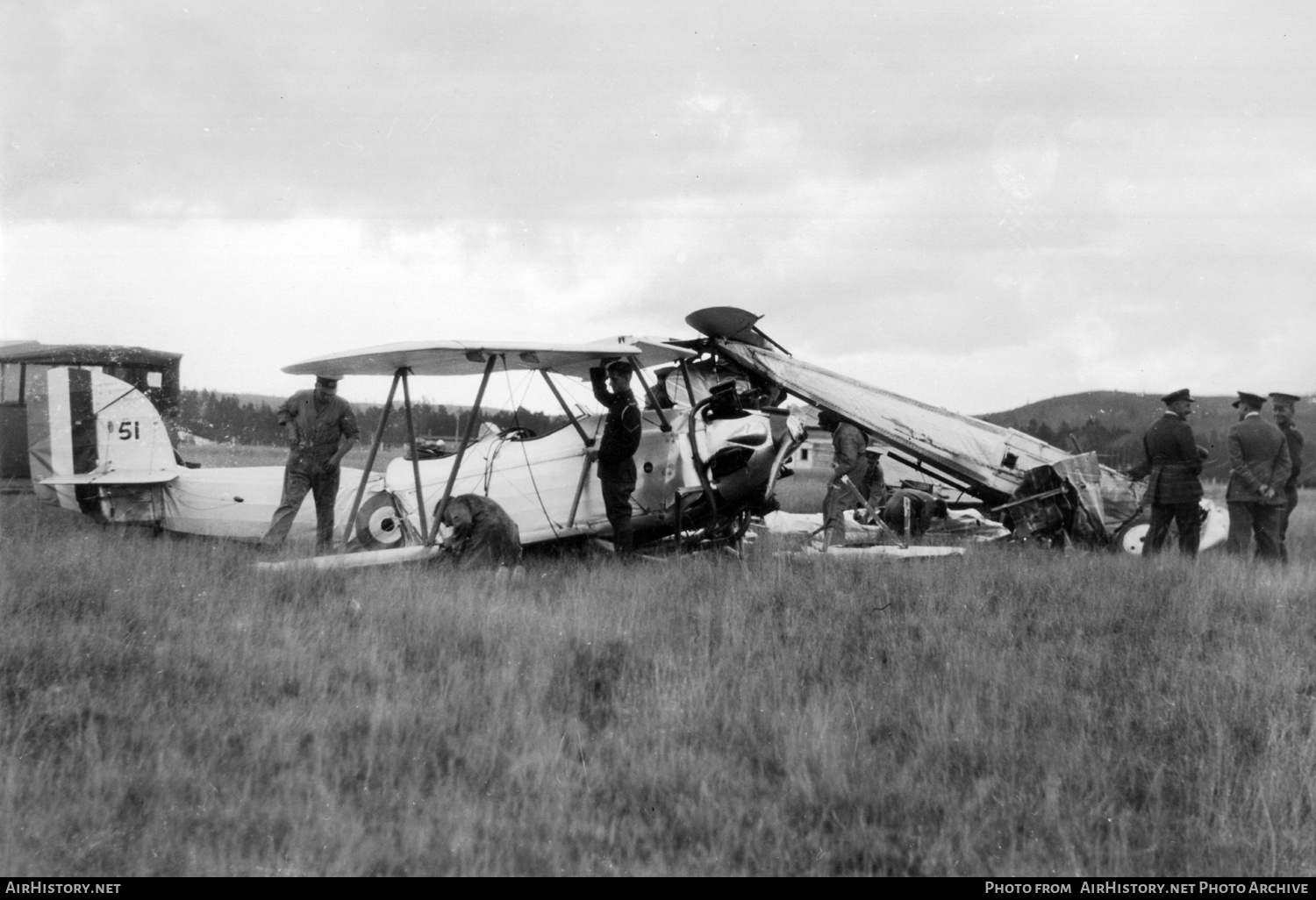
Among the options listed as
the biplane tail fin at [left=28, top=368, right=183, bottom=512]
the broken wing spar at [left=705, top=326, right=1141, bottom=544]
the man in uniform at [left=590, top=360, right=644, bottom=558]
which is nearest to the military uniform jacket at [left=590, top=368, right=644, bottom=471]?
the man in uniform at [left=590, top=360, right=644, bottom=558]

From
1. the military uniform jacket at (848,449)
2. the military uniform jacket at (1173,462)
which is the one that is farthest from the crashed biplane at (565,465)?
the military uniform jacket at (1173,462)

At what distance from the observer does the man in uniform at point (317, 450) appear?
8898 mm

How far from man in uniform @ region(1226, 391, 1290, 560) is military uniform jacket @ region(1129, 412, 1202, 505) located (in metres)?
0.44

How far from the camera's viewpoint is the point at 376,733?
12.7ft

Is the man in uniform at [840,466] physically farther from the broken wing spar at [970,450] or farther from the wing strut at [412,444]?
the wing strut at [412,444]

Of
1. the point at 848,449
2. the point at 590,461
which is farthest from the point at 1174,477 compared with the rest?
the point at 590,461

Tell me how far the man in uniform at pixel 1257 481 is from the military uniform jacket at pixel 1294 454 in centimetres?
69

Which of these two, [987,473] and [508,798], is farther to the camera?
[987,473]

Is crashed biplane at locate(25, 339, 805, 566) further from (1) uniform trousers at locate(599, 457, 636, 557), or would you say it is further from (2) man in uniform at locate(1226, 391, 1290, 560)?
(2) man in uniform at locate(1226, 391, 1290, 560)

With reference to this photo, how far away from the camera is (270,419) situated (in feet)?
102

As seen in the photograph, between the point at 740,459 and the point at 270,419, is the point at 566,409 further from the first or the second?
the point at 270,419
